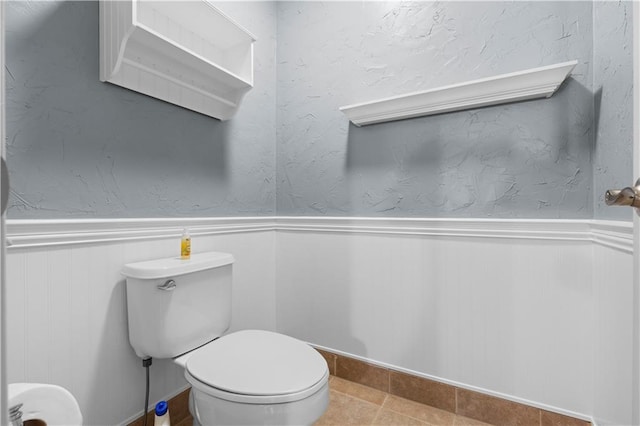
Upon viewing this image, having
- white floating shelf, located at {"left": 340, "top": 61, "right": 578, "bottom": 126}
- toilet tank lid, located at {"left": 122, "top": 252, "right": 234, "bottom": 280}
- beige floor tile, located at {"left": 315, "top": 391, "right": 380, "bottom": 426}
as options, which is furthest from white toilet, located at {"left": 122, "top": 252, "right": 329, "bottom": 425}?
white floating shelf, located at {"left": 340, "top": 61, "right": 578, "bottom": 126}

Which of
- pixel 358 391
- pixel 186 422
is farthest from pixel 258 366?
pixel 358 391

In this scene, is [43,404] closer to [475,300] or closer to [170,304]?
[170,304]

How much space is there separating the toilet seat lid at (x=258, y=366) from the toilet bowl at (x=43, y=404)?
11.1 inches

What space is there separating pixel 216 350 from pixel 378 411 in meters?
0.77

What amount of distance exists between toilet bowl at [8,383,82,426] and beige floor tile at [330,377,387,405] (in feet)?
3.58

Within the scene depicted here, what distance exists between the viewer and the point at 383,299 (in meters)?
1.43

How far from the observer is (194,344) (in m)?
1.09

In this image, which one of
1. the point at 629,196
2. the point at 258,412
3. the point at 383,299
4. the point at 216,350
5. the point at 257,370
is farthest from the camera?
the point at 383,299

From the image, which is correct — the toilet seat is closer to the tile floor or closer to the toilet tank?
the toilet tank

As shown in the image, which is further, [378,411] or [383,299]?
[383,299]

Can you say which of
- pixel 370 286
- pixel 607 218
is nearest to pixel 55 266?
pixel 370 286

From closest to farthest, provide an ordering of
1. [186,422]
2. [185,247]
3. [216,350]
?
[216,350] < [185,247] < [186,422]

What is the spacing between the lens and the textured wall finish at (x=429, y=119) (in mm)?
1117

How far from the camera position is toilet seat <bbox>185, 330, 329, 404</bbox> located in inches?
31.1
